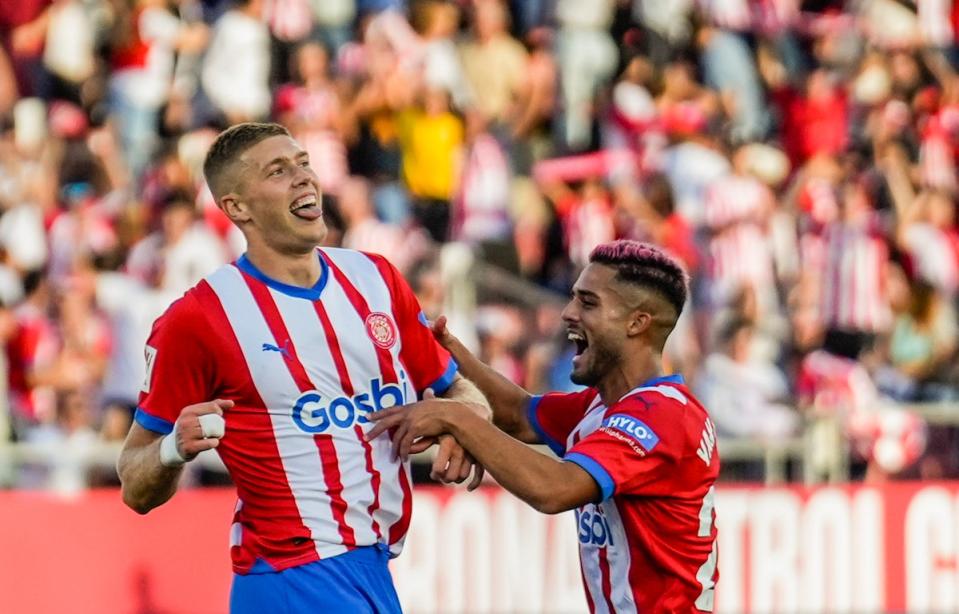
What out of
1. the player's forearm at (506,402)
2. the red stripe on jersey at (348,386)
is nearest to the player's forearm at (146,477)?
the red stripe on jersey at (348,386)

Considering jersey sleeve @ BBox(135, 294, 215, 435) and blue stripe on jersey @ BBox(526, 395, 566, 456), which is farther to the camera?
blue stripe on jersey @ BBox(526, 395, 566, 456)

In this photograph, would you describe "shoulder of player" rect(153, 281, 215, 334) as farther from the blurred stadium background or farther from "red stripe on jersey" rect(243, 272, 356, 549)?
the blurred stadium background

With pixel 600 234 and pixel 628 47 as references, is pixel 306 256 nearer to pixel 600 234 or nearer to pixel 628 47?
pixel 600 234

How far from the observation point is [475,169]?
13297 mm

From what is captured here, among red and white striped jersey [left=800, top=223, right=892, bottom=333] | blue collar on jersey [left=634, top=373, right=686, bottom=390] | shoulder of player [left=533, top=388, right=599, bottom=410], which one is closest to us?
blue collar on jersey [left=634, top=373, right=686, bottom=390]

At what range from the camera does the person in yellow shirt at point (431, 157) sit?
13.2 meters

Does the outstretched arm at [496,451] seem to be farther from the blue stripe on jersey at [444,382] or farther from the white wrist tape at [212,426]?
the white wrist tape at [212,426]

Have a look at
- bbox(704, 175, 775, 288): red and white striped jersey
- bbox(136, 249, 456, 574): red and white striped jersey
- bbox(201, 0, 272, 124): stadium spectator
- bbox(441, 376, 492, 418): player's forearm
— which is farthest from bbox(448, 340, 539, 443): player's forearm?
bbox(704, 175, 775, 288): red and white striped jersey

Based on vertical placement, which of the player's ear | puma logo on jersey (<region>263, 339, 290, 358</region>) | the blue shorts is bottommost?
the blue shorts

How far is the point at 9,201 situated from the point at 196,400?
6480 millimetres

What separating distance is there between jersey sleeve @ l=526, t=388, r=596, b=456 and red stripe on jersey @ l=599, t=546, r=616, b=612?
0.72 metres

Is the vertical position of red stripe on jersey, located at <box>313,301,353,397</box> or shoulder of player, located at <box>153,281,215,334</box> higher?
shoulder of player, located at <box>153,281,215,334</box>

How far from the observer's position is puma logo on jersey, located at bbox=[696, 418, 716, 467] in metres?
6.01

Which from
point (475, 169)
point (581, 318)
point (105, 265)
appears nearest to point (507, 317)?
point (475, 169)
